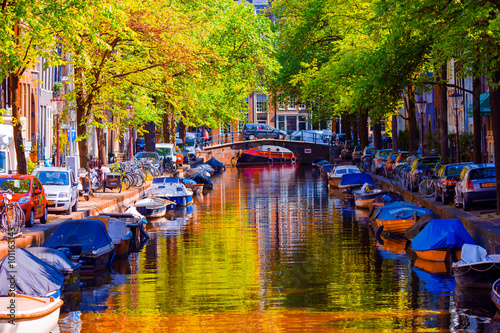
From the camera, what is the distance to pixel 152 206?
124ft

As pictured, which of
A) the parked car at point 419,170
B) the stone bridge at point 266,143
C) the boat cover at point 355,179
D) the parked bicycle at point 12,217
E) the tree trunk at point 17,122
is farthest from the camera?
the stone bridge at point 266,143

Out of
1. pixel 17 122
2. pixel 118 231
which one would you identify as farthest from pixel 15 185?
pixel 118 231

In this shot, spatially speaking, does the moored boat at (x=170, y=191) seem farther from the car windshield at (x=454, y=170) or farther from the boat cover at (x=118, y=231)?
the car windshield at (x=454, y=170)

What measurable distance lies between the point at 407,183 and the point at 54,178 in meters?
18.1

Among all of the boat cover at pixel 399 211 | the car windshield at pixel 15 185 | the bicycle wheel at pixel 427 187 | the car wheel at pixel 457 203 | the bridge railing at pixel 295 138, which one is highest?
the bridge railing at pixel 295 138

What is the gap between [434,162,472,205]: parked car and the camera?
104 feet

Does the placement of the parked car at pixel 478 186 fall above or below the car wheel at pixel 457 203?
above

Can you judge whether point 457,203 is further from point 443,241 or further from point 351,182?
point 351,182

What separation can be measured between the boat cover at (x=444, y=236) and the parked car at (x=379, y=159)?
3302cm

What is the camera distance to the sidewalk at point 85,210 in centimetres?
2266

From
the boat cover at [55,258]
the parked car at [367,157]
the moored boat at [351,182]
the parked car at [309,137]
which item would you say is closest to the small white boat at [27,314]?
the boat cover at [55,258]

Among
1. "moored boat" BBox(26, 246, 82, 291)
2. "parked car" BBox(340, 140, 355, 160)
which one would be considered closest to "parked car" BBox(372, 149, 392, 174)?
"parked car" BBox(340, 140, 355, 160)

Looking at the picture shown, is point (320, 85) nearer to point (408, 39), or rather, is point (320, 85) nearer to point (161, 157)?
point (161, 157)

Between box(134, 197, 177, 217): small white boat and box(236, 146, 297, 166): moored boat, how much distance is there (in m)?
56.1
